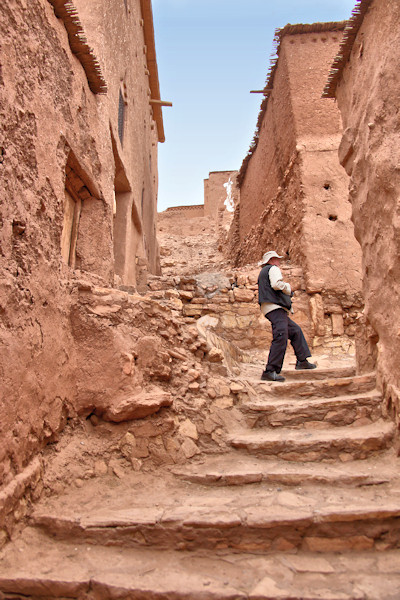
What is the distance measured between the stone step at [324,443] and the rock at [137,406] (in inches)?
23.9

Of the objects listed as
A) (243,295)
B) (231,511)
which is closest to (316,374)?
(231,511)

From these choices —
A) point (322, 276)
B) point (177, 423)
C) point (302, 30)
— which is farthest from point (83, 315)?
point (302, 30)

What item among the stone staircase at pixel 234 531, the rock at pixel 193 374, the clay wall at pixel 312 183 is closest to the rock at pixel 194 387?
the rock at pixel 193 374

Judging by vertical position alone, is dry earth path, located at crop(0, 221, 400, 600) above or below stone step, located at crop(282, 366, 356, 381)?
below

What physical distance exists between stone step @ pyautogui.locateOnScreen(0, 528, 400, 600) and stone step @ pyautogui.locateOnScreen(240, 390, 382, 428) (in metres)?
1.25

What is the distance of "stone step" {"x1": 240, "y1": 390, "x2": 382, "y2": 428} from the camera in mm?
3215

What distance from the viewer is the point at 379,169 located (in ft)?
10.1

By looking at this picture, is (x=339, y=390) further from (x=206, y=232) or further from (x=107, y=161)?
(x=206, y=232)

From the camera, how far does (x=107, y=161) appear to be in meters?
4.90

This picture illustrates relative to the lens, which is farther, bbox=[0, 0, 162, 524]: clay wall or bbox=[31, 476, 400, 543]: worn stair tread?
bbox=[0, 0, 162, 524]: clay wall

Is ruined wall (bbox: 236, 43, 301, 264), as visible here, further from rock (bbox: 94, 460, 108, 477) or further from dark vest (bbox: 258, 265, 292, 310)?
rock (bbox: 94, 460, 108, 477)

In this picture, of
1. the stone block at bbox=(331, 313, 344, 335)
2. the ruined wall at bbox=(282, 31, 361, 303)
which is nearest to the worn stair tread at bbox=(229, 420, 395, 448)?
the stone block at bbox=(331, 313, 344, 335)

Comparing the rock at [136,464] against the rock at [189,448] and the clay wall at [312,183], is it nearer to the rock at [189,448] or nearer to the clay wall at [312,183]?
the rock at [189,448]

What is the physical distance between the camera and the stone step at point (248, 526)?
6.84 feet
